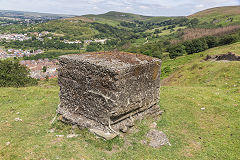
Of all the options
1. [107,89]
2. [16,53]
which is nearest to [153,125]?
[107,89]

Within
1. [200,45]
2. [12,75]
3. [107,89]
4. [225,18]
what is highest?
[225,18]

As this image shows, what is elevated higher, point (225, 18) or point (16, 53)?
point (225, 18)

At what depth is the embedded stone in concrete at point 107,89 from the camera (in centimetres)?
789

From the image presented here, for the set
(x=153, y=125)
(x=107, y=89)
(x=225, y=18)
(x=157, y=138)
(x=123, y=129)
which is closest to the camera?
(x=107, y=89)

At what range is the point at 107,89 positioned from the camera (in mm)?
7895

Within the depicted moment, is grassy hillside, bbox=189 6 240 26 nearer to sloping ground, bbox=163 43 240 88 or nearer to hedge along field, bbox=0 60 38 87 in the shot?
sloping ground, bbox=163 43 240 88

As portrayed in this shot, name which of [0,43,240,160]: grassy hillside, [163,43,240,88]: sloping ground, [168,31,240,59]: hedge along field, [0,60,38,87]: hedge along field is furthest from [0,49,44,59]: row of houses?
[0,43,240,160]: grassy hillside

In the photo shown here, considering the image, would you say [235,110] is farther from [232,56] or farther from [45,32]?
[45,32]

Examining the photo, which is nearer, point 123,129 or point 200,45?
point 123,129

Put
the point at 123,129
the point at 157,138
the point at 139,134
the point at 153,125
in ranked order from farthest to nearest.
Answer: the point at 153,125 < the point at 139,134 < the point at 123,129 < the point at 157,138

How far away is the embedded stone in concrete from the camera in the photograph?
789 cm

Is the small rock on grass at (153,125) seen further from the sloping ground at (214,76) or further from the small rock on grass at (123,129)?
A: the sloping ground at (214,76)

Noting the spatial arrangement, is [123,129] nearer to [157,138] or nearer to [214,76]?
[157,138]

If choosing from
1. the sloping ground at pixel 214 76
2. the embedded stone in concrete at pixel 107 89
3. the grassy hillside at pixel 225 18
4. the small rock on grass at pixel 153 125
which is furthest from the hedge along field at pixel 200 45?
the embedded stone in concrete at pixel 107 89
